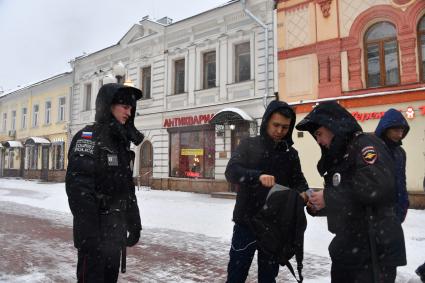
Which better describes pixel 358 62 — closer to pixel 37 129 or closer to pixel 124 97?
pixel 124 97

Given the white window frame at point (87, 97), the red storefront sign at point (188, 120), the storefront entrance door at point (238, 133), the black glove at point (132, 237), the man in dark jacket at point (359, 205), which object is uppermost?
the white window frame at point (87, 97)

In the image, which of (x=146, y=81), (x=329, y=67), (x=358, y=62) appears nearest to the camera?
(x=358, y=62)

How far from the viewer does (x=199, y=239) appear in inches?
277

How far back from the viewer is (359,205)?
2104 millimetres

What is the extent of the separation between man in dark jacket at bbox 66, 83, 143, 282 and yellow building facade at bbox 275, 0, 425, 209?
32.9 ft

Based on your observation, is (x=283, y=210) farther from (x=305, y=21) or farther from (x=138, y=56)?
(x=138, y=56)

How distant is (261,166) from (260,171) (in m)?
0.19

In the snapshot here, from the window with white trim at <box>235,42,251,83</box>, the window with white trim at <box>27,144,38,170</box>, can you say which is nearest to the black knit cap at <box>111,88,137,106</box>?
the window with white trim at <box>235,42,251,83</box>

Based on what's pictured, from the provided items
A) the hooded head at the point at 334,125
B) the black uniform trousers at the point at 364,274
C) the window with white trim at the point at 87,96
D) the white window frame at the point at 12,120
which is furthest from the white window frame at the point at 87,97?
the black uniform trousers at the point at 364,274

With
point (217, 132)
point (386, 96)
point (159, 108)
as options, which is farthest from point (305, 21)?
point (159, 108)

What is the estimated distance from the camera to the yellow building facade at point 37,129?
24500 mm

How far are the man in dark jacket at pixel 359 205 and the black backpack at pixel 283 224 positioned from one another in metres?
0.24

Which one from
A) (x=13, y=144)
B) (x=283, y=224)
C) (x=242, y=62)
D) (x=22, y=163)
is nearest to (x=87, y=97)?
(x=13, y=144)

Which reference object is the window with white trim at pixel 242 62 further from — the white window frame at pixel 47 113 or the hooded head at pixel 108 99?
the white window frame at pixel 47 113
